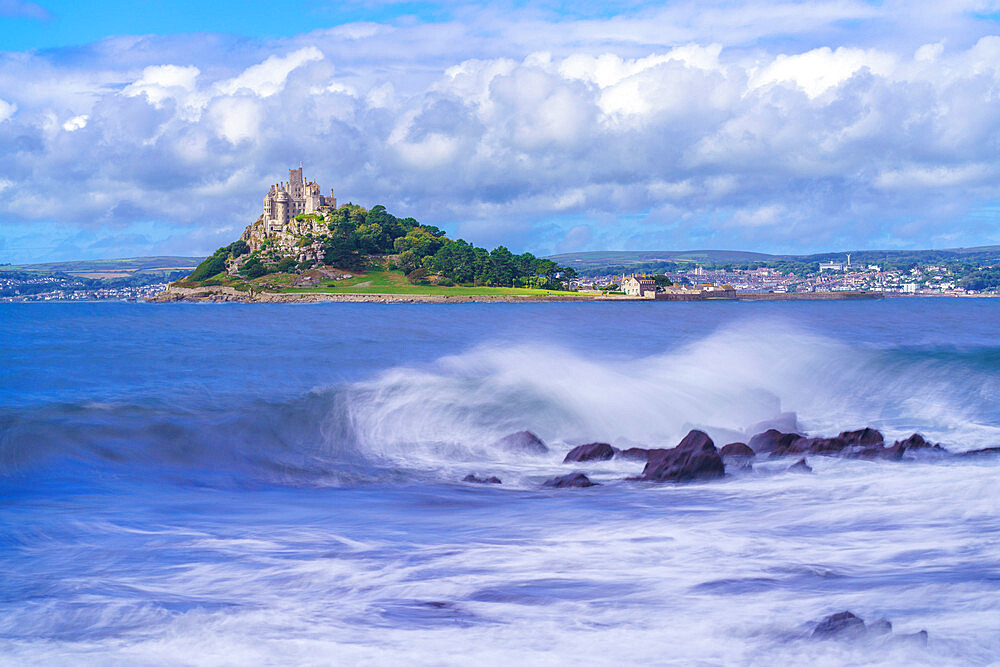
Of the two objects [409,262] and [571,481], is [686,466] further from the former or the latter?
[409,262]

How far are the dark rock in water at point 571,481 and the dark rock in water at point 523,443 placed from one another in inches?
110

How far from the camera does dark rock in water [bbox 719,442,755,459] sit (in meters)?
14.8

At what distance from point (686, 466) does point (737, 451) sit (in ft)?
7.13

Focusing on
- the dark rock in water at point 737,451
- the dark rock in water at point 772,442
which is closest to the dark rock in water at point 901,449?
the dark rock in water at point 772,442

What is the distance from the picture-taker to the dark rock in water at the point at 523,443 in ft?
53.2

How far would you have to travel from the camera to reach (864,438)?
51.1ft

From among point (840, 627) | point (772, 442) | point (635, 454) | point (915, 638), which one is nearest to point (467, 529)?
point (840, 627)

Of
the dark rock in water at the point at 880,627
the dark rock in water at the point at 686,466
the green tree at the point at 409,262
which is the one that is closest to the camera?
the dark rock in water at the point at 880,627

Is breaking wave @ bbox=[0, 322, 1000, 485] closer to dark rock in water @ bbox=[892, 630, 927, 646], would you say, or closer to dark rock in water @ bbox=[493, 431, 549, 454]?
dark rock in water @ bbox=[493, 431, 549, 454]

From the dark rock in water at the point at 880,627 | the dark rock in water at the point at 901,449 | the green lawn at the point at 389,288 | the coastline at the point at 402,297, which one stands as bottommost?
the dark rock in water at the point at 901,449

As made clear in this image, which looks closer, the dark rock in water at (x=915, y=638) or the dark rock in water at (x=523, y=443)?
the dark rock in water at (x=915, y=638)

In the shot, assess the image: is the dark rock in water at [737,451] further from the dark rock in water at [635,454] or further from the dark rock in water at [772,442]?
the dark rock in water at [635,454]

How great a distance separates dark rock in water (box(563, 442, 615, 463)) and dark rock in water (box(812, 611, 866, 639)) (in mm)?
8219

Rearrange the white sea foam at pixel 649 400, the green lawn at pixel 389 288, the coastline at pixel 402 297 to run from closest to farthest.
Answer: the white sea foam at pixel 649 400 → the coastline at pixel 402 297 → the green lawn at pixel 389 288
